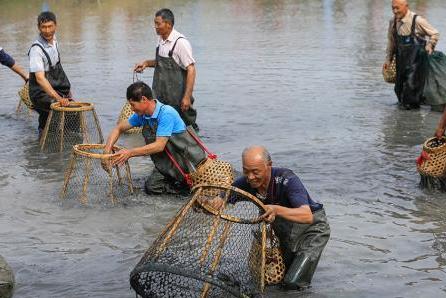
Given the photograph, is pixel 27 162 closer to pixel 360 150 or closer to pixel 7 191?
pixel 7 191

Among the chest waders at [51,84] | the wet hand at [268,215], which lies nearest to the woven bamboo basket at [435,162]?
the wet hand at [268,215]

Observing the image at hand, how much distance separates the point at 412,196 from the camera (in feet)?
28.7

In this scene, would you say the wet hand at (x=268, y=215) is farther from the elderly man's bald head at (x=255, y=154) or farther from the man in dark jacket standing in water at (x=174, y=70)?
the man in dark jacket standing in water at (x=174, y=70)

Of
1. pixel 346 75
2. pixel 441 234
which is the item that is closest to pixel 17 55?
pixel 346 75

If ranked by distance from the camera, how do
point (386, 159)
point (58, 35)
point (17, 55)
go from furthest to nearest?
point (58, 35) < point (17, 55) < point (386, 159)

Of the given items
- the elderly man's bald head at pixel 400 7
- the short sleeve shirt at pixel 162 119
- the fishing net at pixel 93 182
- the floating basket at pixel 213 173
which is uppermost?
the elderly man's bald head at pixel 400 7

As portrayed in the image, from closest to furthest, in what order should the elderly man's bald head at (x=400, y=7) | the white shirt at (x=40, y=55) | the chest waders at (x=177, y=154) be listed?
the chest waders at (x=177, y=154), the white shirt at (x=40, y=55), the elderly man's bald head at (x=400, y=7)

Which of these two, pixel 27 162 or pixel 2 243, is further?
pixel 27 162

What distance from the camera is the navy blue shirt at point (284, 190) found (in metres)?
5.99

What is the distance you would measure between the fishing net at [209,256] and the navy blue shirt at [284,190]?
0.16m

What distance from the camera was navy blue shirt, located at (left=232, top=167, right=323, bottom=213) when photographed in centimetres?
599

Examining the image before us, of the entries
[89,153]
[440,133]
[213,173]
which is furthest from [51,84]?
[440,133]

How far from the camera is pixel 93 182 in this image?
30.0ft

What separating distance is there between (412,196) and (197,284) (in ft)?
11.1
